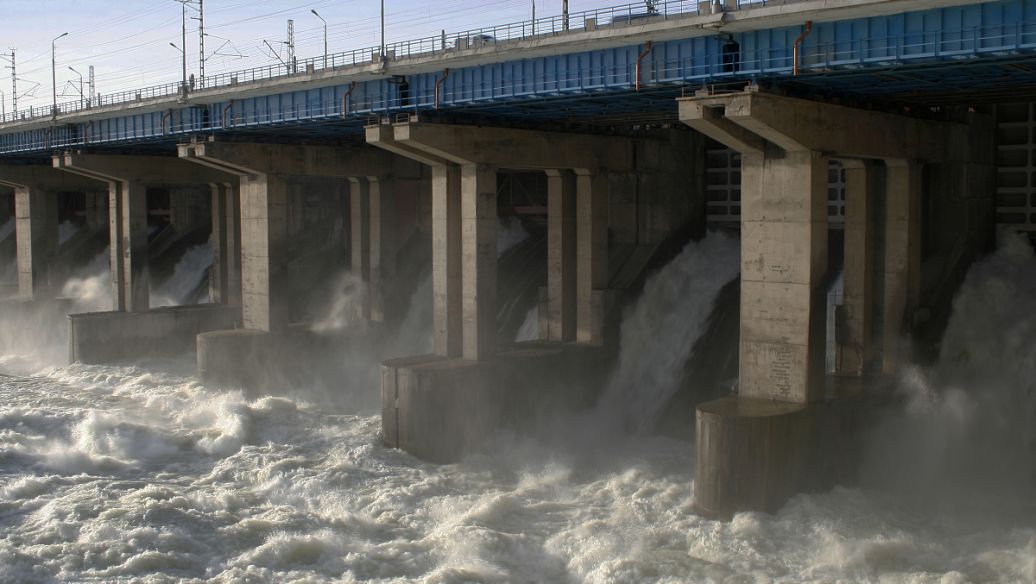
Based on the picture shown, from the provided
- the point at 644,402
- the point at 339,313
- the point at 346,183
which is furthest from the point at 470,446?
the point at 346,183

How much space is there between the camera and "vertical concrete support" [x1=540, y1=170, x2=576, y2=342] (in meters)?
36.5

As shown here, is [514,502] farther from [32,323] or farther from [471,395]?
[32,323]

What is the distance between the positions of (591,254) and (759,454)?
42.7ft

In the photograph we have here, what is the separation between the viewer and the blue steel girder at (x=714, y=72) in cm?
2164

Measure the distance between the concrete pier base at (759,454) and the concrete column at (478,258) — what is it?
9.80 m

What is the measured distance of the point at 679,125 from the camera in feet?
125

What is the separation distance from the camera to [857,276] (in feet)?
96.0

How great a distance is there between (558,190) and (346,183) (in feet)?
56.6

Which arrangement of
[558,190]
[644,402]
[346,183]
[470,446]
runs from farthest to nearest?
1. [346,183]
2. [558,190]
3. [644,402]
4. [470,446]

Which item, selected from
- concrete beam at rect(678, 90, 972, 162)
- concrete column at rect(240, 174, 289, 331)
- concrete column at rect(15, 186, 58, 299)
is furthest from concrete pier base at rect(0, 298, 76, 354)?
concrete beam at rect(678, 90, 972, 162)

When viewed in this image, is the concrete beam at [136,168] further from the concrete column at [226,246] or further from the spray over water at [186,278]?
the spray over water at [186,278]

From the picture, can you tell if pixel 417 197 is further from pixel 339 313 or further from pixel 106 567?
pixel 106 567

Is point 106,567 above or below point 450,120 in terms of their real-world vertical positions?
below

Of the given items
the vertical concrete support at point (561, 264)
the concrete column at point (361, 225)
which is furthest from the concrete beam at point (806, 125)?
the concrete column at point (361, 225)
